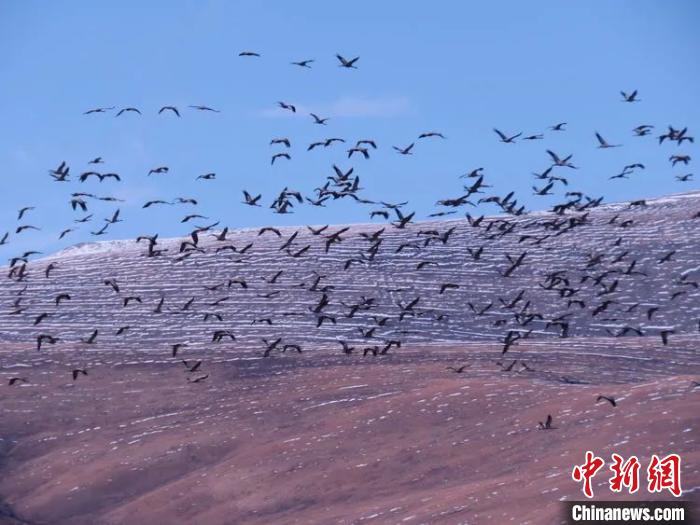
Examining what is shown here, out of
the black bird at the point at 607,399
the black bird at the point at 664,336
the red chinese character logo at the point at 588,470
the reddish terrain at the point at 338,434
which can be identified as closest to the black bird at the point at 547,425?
the reddish terrain at the point at 338,434

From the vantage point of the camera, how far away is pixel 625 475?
47219 mm

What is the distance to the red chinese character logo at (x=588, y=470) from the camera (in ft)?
155

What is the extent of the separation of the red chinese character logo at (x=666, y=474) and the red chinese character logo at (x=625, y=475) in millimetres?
485

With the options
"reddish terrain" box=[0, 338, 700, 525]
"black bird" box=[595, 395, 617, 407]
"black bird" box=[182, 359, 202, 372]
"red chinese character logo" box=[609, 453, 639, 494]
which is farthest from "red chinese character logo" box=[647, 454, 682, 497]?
"black bird" box=[182, 359, 202, 372]

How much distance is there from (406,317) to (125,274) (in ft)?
66.2

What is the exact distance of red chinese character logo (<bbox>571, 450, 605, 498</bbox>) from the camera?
155 feet

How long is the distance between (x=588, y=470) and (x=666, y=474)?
4.18 m

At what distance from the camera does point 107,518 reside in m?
61.0

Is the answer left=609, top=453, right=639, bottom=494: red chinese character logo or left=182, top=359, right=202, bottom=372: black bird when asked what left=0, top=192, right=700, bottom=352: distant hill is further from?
left=609, top=453, right=639, bottom=494: red chinese character logo

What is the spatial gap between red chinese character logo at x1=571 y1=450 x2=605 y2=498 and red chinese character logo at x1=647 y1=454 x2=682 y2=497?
208cm

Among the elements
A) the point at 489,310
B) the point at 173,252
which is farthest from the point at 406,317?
the point at 173,252

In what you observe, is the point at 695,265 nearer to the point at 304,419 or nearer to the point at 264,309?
the point at 264,309

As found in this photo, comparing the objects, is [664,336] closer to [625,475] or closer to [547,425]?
[547,425]

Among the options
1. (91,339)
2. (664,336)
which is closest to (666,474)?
(664,336)
